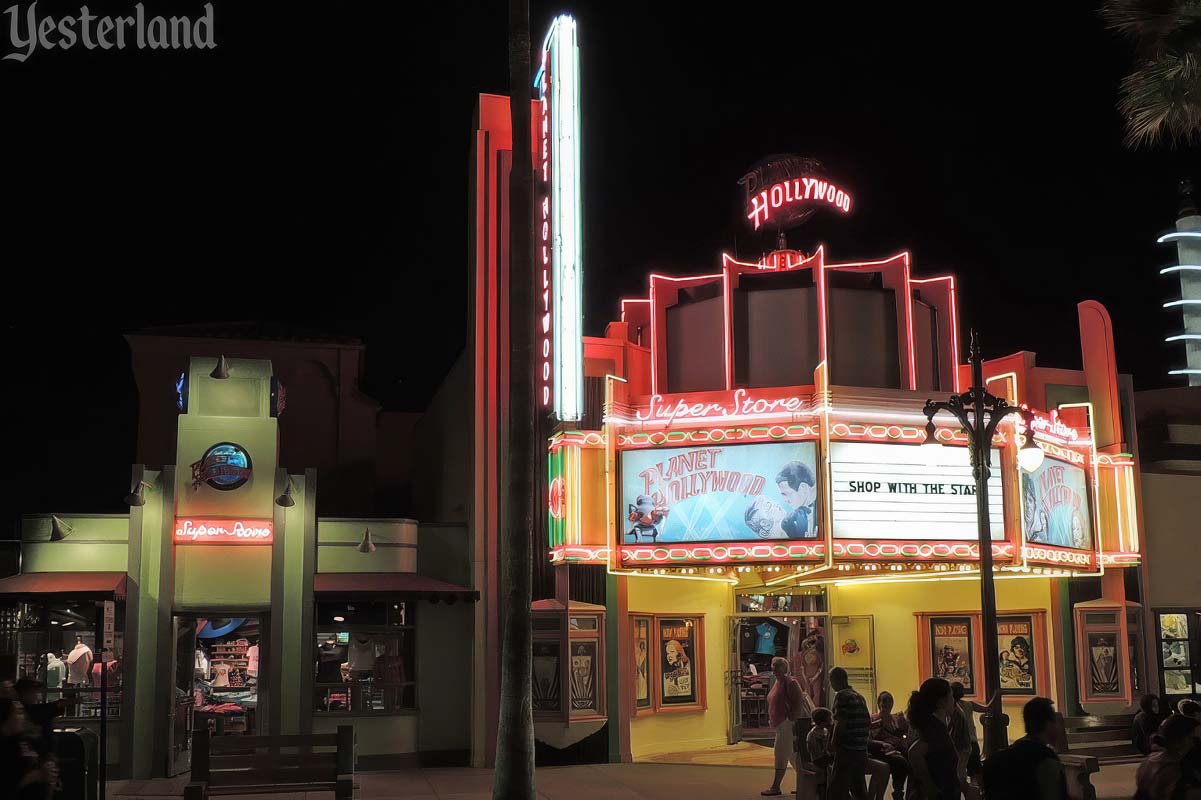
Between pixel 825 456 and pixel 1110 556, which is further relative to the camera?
pixel 1110 556

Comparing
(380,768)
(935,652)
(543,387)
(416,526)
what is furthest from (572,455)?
(935,652)

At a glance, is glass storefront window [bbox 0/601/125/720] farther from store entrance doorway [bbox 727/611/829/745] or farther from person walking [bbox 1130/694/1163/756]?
person walking [bbox 1130/694/1163/756]

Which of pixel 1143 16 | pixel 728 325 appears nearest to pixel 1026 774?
pixel 1143 16

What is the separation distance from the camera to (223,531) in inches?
811

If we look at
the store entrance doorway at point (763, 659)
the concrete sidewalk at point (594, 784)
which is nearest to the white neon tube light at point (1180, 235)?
the store entrance doorway at point (763, 659)

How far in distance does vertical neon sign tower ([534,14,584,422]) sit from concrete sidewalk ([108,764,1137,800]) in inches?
230

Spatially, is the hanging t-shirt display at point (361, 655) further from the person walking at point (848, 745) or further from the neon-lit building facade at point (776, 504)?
the person walking at point (848, 745)

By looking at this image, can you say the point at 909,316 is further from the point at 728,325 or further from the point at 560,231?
the point at 560,231

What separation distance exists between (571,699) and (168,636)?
680 cm

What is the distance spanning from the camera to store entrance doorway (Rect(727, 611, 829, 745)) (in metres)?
24.4

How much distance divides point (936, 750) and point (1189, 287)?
61076 millimetres

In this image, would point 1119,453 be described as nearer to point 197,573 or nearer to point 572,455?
point 572,455

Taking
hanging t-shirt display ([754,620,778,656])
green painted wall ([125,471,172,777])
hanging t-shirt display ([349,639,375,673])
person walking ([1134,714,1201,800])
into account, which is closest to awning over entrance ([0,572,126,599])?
green painted wall ([125,471,172,777])

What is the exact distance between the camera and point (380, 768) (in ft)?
67.7
